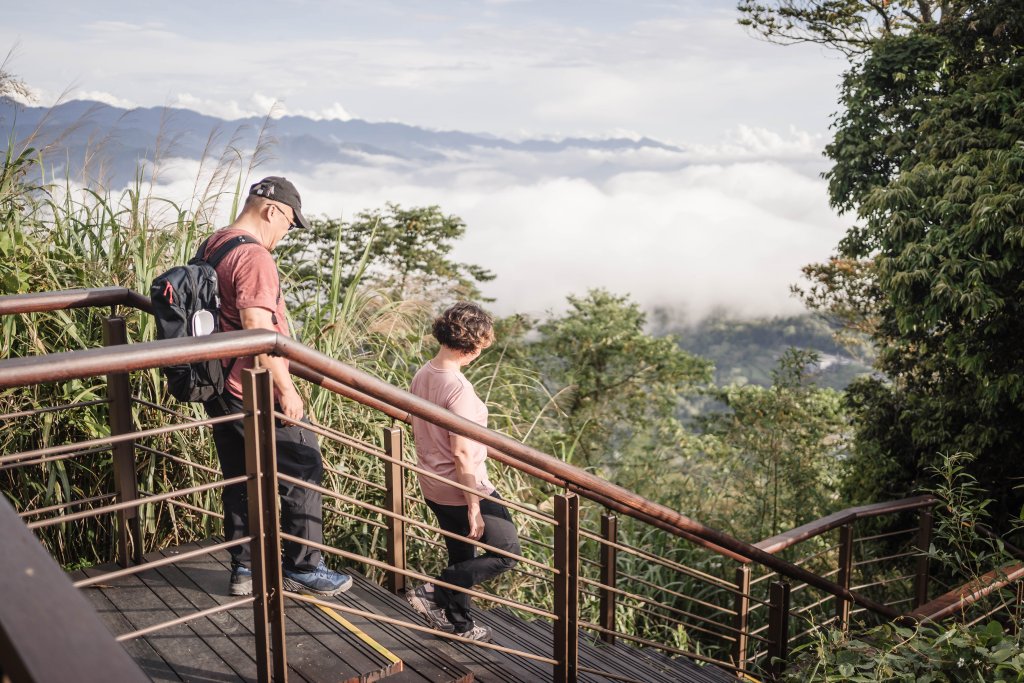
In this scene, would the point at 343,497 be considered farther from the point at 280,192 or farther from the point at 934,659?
the point at 934,659

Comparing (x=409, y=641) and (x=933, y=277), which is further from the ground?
(x=933, y=277)

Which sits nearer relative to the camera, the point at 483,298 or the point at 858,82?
the point at 858,82

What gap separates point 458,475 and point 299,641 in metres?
0.74

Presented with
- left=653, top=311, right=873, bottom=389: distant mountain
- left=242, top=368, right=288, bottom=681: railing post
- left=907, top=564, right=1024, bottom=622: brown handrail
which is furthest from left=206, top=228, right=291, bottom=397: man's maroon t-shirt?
left=653, top=311, right=873, bottom=389: distant mountain

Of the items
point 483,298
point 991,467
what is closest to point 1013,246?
point 991,467

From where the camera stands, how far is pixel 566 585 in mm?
2557

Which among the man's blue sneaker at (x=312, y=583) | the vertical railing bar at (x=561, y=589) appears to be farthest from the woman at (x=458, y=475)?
the vertical railing bar at (x=561, y=589)

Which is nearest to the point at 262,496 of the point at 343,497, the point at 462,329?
the point at 343,497

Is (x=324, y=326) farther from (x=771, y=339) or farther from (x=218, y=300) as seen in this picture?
(x=771, y=339)

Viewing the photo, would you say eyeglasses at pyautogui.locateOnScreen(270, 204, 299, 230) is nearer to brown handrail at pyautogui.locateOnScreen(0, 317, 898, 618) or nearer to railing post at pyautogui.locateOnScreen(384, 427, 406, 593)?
railing post at pyautogui.locateOnScreen(384, 427, 406, 593)

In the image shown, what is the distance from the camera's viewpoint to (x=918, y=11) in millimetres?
14922

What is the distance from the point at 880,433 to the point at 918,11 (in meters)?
9.02

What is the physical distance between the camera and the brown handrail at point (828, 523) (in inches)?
165

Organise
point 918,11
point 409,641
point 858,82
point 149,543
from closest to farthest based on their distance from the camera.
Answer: point 409,641 < point 149,543 < point 858,82 < point 918,11
